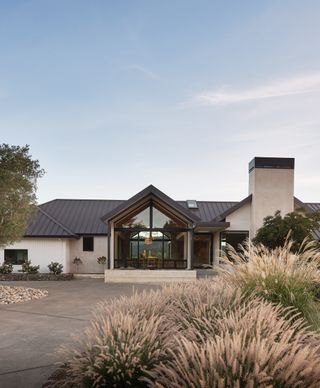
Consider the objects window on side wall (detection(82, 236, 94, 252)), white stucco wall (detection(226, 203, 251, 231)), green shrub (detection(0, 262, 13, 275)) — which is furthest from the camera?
window on side wall (detection(82, 236, 94, 252))

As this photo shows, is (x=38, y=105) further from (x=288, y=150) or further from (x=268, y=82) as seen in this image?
(x=288, y=150)

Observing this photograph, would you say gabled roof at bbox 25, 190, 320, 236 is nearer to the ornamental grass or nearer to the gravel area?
the gravel area

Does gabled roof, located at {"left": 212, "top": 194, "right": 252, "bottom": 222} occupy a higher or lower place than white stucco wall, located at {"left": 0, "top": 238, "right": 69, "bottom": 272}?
higher

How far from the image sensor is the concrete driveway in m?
5.76

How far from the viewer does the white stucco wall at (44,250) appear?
2447 cm

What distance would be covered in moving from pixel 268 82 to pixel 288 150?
10.8m

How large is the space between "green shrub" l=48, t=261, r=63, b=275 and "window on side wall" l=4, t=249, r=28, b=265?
6.18ft

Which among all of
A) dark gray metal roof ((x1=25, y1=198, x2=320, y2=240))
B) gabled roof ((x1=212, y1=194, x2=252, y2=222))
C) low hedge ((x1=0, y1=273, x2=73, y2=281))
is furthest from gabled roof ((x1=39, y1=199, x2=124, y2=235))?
gabled roof ((x1=212, y1=194, x2=252, y2=222))

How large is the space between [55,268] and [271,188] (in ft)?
44.8

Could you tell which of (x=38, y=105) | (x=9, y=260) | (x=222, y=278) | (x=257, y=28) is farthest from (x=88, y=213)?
(x=222, y=278)

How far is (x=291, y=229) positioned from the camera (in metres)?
19.1

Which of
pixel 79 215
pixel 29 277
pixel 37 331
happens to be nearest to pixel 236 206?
pixel 79 215

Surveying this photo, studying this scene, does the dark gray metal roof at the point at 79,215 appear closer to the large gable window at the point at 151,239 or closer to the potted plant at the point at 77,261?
the large gable window at the point at 151,239

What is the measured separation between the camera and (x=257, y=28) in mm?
12586
